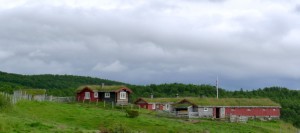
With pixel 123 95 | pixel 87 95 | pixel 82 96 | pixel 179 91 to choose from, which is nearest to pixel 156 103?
pixel 123 95

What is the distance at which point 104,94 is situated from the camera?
324ft

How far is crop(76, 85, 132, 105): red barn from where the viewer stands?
97938 millimetres

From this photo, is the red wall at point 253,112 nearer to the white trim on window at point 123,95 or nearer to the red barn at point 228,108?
the red barn at point 228,108

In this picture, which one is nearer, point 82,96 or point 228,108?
point 82,96

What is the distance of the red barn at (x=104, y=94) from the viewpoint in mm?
97938

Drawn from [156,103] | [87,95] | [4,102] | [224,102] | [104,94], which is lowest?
[156,103]

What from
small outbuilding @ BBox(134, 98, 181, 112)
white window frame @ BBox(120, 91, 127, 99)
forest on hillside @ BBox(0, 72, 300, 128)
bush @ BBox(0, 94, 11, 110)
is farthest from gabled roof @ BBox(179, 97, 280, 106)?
bush @ BBox(0, 94, 11, 110)

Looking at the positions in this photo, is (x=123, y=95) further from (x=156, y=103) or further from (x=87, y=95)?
(x=156, y=103)

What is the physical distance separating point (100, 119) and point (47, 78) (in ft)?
444

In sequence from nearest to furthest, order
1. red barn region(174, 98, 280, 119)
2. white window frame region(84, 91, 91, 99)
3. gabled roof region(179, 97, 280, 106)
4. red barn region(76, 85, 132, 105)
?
red barn region(174, 98, 280, 119) < gabled roof region(179, 97, 280, 106) < red barn region(76, 85, 132, 105) < white window frame region(84, 91, 91, 99)

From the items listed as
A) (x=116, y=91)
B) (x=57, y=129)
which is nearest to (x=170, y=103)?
(x=116, y=91)

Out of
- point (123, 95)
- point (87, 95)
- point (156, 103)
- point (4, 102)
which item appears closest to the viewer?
point (4, 102)

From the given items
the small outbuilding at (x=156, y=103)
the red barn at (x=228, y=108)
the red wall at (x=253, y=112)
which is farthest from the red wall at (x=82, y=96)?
the red wall at (x=253, y=112)

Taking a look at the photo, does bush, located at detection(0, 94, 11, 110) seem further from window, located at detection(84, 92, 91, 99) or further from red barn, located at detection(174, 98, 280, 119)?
window, located at detection(84, 92, 91, 99)
